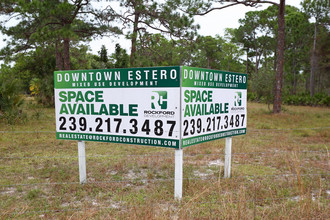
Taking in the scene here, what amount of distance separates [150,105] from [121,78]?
0.71 m

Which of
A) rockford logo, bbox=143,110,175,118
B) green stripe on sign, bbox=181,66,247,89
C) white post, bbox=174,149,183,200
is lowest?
white post, bbox=174,149,183,200

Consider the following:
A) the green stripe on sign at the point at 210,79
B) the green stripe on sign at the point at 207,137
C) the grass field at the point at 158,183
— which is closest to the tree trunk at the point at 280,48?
the grass field at the point at 158,183

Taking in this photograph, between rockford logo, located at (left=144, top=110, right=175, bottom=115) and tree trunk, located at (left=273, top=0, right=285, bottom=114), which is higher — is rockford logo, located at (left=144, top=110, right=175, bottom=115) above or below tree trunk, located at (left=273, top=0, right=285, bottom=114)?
below

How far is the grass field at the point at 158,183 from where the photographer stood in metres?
3.80

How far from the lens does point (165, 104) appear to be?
14.8ft

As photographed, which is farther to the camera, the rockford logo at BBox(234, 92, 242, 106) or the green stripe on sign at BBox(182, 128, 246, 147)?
the rockford logo at BBox(234, 92, 242, 106)

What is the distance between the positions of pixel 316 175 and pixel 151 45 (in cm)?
1792

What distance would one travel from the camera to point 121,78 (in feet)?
16.3

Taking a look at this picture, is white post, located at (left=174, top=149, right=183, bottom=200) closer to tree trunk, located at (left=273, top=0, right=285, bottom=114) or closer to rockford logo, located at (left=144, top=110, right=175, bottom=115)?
rockford logo, located at (left=144, top=110, right=175, bottom=115)

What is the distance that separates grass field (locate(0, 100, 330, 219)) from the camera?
3.80m

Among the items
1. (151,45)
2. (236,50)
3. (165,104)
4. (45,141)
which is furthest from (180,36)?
(236,50)

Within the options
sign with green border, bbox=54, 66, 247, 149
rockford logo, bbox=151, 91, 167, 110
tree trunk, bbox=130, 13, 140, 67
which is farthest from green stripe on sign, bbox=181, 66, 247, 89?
→ tree trunk, bbox=130, 13, 140, 67

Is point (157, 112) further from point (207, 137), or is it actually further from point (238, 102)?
point (238, 102)

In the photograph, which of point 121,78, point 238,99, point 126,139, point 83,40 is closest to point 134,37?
point 83,40
